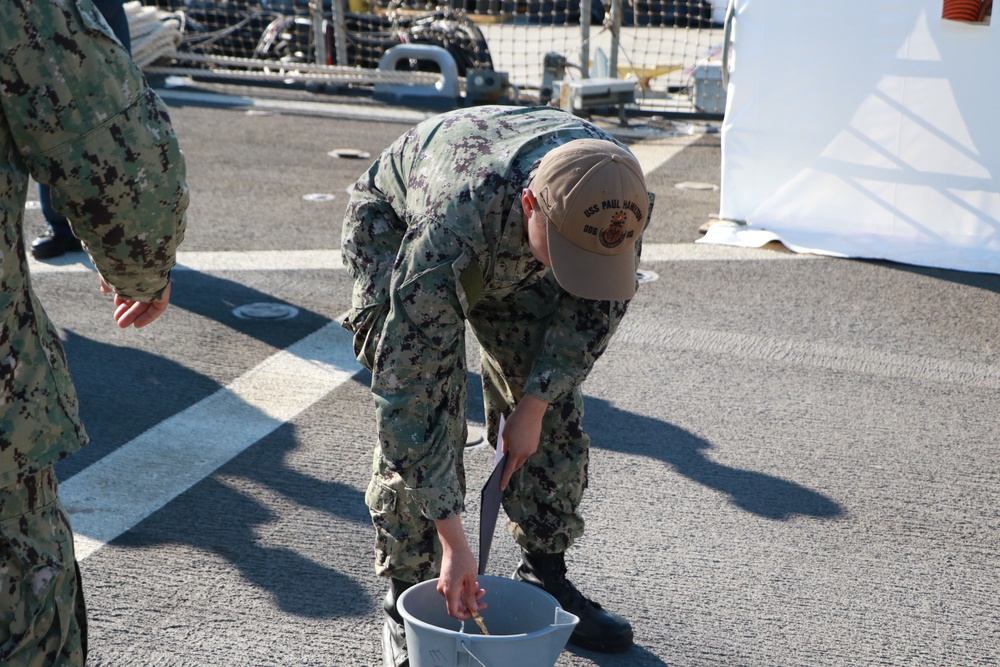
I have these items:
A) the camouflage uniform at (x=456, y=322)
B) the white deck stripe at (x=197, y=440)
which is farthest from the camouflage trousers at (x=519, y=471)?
the white deck stripe at (x=197, y=440)

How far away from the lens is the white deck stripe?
10.6 ft

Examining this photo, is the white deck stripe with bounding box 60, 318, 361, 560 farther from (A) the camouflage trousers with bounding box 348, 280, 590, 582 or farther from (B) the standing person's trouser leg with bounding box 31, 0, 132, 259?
(B) the standing person's trouser leg with bounding box 31, 0, 132, 259

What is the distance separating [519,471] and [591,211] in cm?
97

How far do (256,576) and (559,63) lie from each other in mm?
7837

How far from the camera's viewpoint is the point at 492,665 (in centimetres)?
205

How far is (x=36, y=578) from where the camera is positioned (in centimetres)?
157

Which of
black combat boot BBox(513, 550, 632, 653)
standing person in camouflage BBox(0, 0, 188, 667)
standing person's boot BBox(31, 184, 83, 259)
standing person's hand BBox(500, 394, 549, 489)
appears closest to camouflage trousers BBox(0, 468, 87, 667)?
standing person in camouflage BBox(0, 0, 188, 667)

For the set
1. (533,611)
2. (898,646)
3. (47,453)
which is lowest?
(898,646)

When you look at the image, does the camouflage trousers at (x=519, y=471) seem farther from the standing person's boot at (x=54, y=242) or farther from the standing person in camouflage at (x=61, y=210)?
the standing person's boot at (x=54, y=242)

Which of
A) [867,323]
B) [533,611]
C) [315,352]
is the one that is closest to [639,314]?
[867,323]

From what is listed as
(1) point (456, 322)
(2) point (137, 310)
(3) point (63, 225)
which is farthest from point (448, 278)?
(3) point (63, 225)

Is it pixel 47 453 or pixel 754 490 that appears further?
pixel 754 490

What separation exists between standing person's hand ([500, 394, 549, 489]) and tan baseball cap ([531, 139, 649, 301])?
0.40 m

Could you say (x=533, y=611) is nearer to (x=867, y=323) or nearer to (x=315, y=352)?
(x=315, y=352)
